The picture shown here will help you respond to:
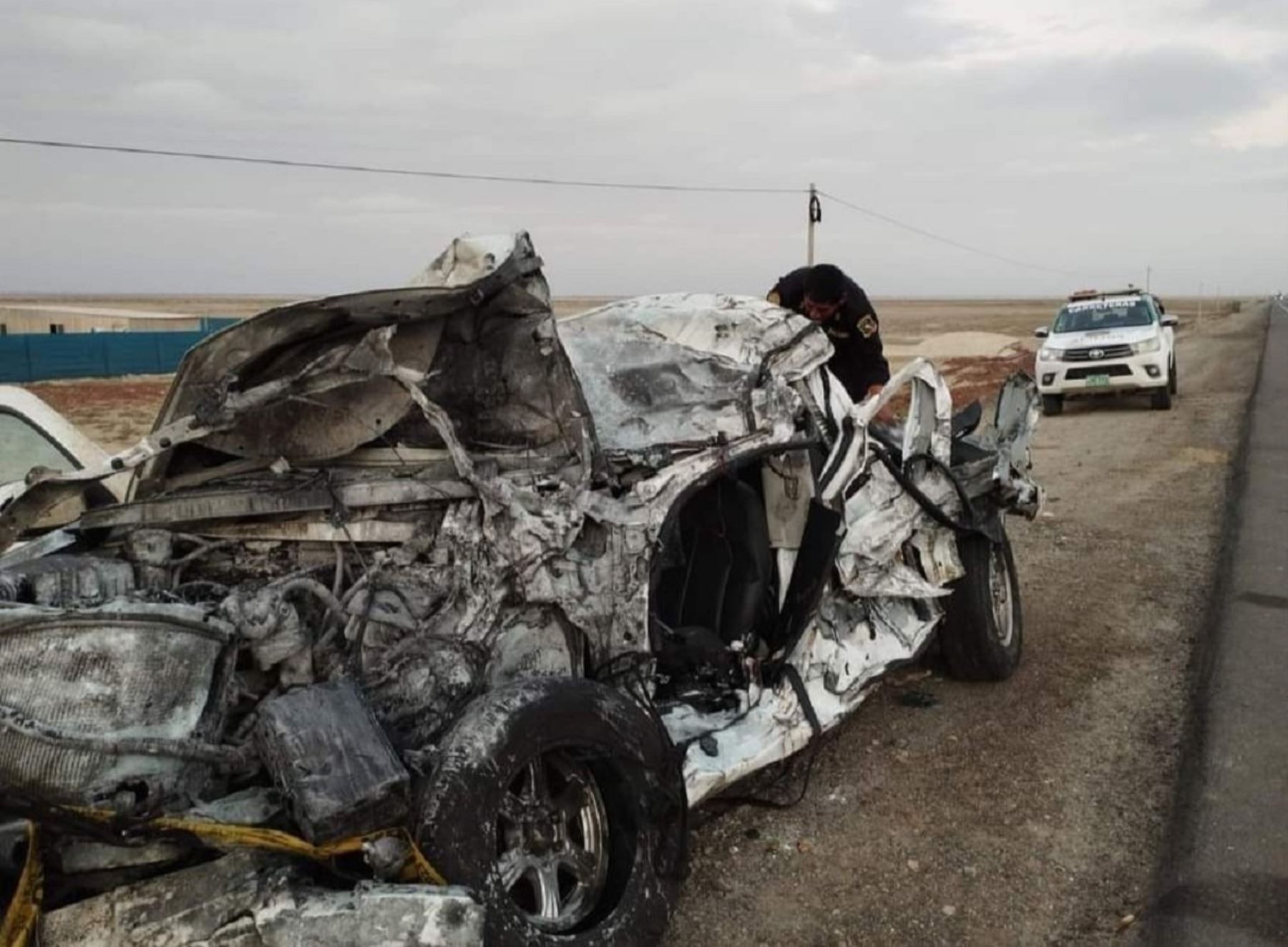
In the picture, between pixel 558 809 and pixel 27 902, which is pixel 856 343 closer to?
pixel 558 809

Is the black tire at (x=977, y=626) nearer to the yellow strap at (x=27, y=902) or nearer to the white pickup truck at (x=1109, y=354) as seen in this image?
the yellow strap at (x=27, y=902)

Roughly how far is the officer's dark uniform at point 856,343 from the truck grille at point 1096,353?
11252 millimetres

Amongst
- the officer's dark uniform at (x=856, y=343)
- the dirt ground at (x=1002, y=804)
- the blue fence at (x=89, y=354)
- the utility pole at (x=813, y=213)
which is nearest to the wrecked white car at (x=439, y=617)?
the dirt ground at (x=1002, y=804)

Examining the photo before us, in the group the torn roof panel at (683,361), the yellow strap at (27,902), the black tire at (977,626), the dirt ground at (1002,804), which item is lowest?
the dirt ground at (1002,804)

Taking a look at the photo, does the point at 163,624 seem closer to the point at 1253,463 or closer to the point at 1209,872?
the point at 1209,872

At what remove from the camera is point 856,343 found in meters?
7.50

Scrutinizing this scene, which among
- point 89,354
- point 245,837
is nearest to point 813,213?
point 245,837

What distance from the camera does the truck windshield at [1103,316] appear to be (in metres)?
18.2

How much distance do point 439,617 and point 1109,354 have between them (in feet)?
52.9

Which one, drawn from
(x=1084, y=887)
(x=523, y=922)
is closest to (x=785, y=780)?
(x=1084, y=887)

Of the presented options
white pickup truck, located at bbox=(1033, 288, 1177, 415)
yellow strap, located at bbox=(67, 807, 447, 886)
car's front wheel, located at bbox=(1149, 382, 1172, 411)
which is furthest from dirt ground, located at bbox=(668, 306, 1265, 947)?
car's front wheel, located at bbox=(1149, 382, 1172, 411)

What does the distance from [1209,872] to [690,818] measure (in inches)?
70.4

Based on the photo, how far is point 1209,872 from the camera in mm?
3824

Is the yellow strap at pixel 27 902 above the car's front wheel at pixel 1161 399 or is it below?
above
